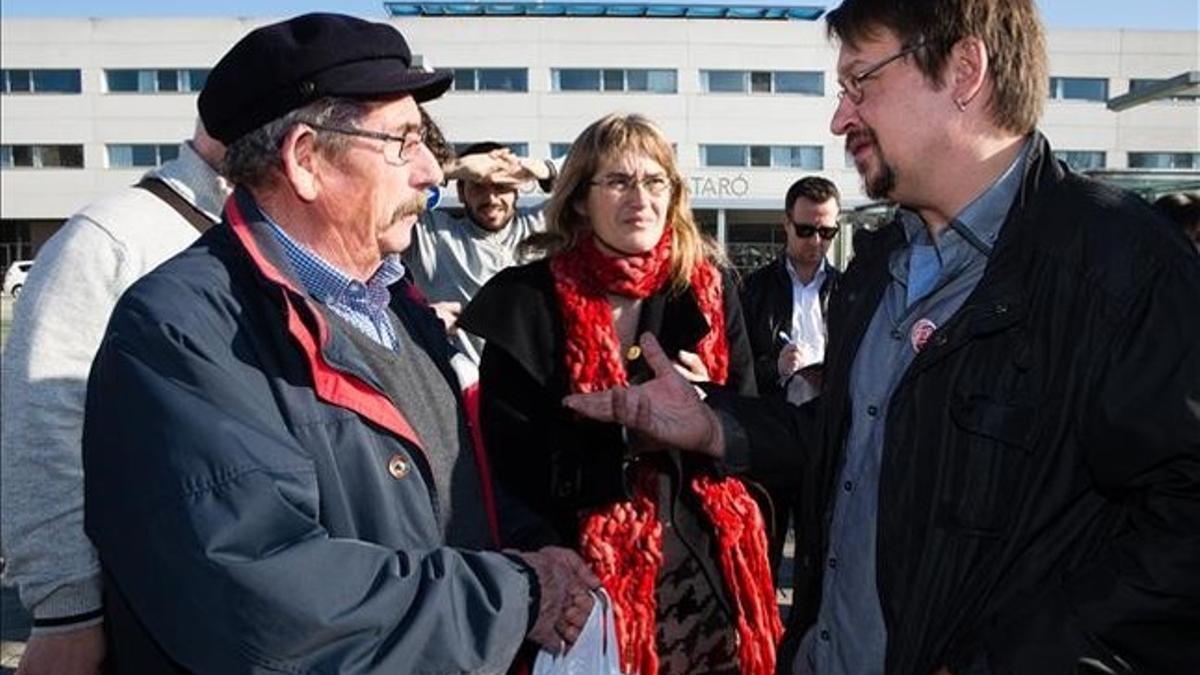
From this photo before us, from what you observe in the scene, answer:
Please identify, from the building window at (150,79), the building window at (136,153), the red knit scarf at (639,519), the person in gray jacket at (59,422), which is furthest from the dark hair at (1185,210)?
the building window at (150,79)

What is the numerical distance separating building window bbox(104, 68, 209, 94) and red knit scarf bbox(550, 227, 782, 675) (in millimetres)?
52960

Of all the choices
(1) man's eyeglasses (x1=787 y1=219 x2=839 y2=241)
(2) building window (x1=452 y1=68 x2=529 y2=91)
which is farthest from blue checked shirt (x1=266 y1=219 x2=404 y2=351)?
(2) building window (x1=452 y1=68 x2=529 y2=91)

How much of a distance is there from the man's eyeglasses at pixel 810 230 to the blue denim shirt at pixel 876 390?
12.4 feet

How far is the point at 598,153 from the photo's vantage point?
11.8ft

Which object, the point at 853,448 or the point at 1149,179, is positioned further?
the point at 1149,179

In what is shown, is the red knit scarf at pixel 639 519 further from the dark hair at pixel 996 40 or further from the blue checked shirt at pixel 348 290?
the dark hair at pixel 996 40

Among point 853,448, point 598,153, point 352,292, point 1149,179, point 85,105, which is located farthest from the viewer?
point 85,105

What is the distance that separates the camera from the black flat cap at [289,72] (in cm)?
190

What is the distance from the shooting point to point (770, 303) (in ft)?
19.7

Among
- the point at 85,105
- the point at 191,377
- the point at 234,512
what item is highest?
the point at 85,105

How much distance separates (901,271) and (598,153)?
1511 millimetres

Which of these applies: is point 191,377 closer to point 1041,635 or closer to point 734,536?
point 1041,635

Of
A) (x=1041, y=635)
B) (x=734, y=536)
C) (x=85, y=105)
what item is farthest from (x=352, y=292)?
(x=85, y=105)

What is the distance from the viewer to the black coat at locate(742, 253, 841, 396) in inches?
229
